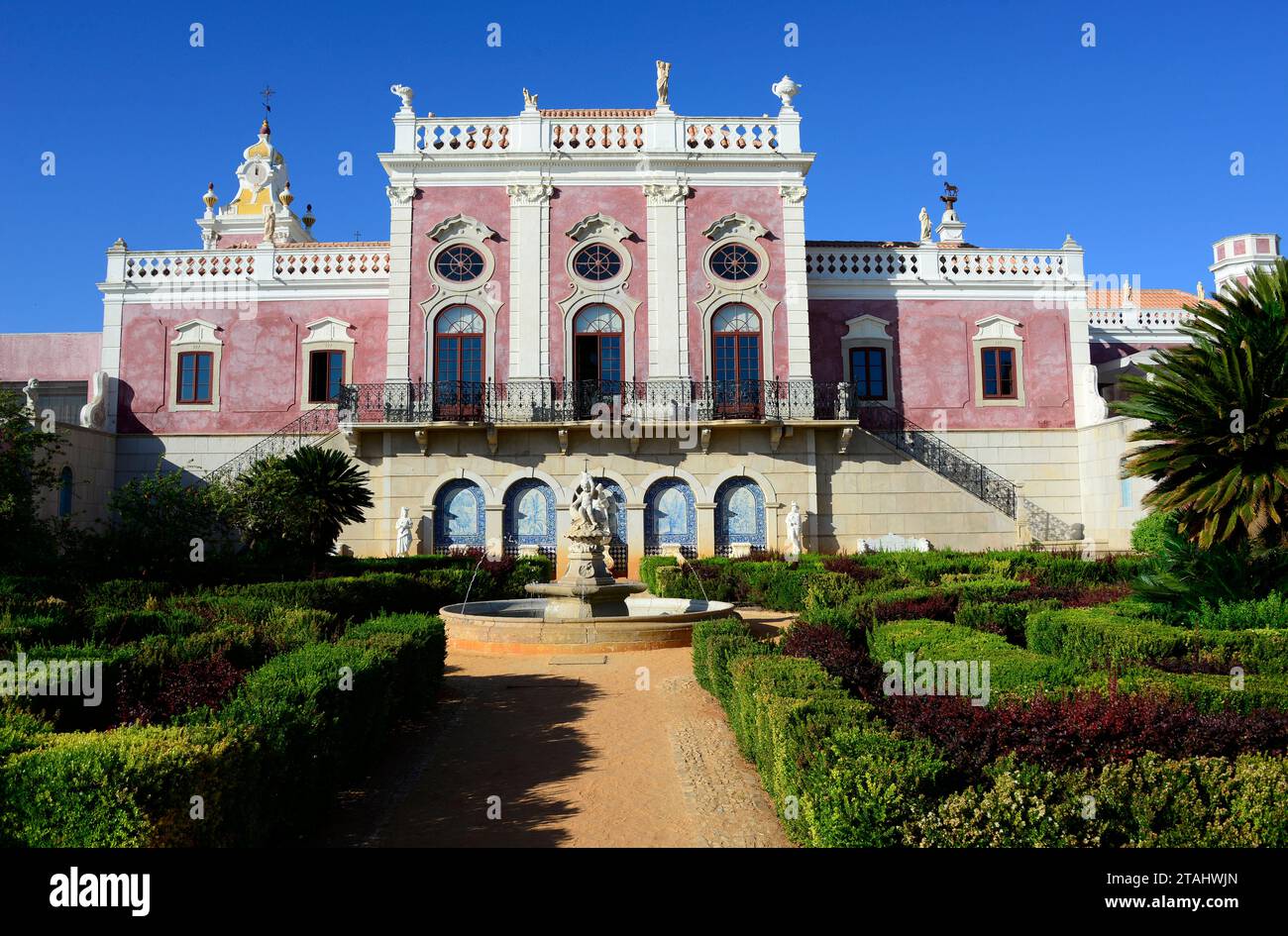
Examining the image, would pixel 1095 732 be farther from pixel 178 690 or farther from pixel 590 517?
pixel 590 517

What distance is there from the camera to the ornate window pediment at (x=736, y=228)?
2539cm

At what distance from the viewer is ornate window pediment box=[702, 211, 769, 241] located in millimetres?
25391

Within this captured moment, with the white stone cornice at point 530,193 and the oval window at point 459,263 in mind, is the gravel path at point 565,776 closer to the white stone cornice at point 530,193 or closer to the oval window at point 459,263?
the oval window at point 459,263

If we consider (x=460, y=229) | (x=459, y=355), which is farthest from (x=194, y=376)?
(x=460, y=229)

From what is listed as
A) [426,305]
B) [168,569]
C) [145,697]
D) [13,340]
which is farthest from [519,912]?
[13,340]

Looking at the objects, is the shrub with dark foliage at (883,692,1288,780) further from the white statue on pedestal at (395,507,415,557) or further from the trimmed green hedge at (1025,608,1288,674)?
the white statue on pedestal at (395,507,415,557)

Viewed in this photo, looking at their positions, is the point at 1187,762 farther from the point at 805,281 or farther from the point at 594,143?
the point at 594,143

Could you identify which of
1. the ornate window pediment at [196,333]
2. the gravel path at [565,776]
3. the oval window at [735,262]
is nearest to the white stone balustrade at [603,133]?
the oval window at [735,262]

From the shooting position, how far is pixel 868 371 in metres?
26.8

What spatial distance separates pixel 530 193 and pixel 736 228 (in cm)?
602

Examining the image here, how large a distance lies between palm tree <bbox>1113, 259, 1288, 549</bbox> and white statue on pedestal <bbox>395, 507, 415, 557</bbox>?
717 inches

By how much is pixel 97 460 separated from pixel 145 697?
2108cm

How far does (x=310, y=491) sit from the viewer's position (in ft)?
54.0

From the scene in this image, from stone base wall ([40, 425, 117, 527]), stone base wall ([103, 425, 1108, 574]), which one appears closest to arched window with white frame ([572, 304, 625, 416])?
stone base wall ([103, 425, 1108, 574])
